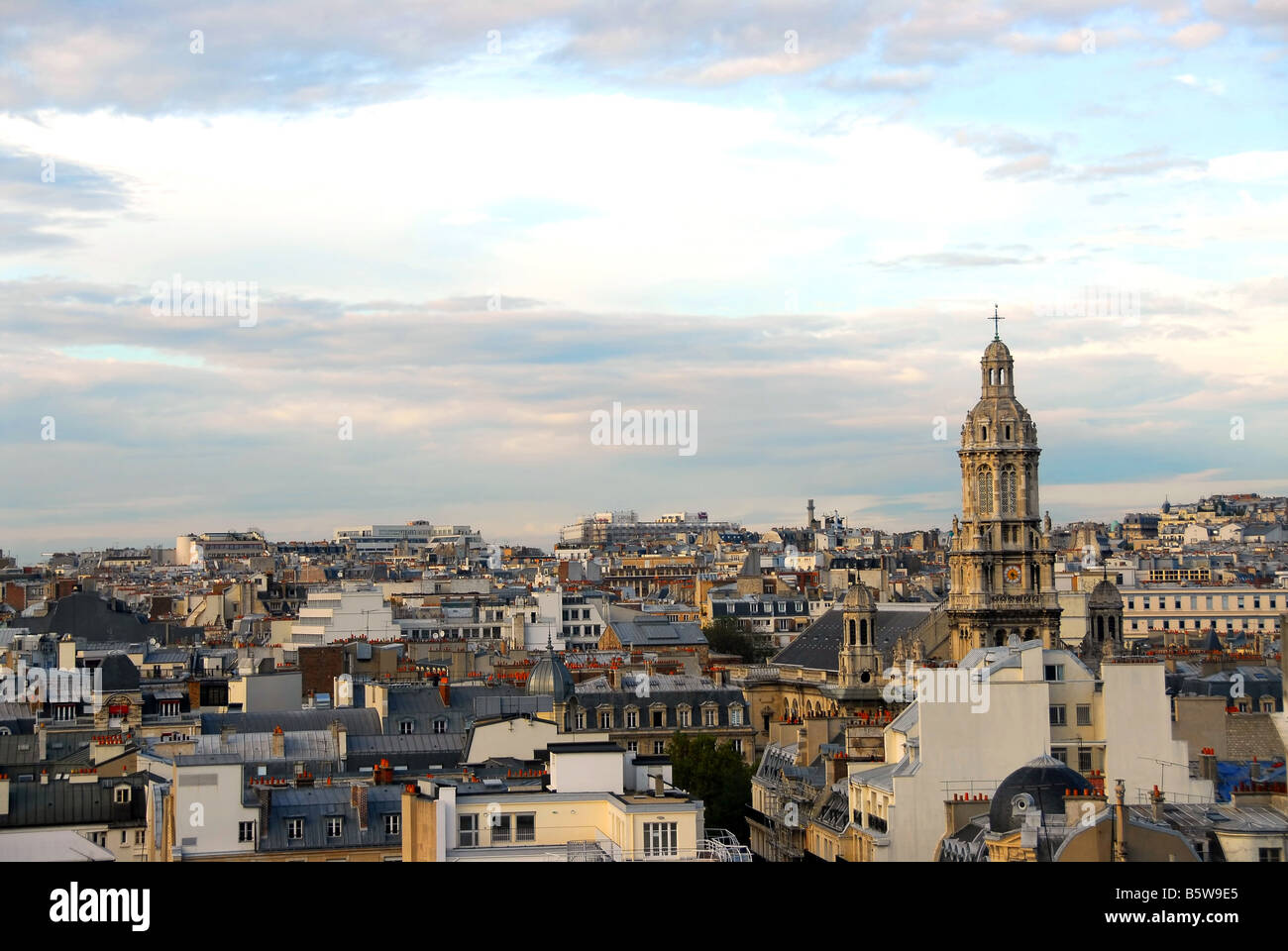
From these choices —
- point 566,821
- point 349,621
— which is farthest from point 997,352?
point 566,821

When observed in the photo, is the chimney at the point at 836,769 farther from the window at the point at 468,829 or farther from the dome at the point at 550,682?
the dome at the point at 550,682

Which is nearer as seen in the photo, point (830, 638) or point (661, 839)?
point (661, 839)

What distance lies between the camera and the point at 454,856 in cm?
3516

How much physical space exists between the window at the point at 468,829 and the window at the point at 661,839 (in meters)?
3.44

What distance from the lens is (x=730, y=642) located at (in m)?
137

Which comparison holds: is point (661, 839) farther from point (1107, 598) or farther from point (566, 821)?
point (1107, 598)

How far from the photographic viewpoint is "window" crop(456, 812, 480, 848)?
3562 centimetres

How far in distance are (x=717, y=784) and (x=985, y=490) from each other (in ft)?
107

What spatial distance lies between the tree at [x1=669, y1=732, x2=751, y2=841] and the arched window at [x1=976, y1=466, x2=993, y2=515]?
29.4 meters

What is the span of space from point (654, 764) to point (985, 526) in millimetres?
48173

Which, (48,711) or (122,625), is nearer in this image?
(48,711)

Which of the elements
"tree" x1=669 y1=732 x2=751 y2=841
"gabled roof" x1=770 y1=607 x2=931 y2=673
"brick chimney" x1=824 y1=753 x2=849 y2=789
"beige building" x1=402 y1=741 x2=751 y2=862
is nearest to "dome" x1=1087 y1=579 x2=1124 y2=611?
"gabled roof" x1=770 y1=607 x2=931 y2=673
